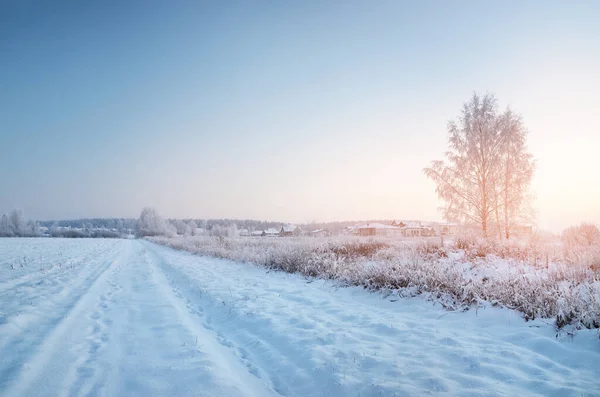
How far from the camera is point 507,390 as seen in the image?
295 cm

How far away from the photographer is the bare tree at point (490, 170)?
53.4ft

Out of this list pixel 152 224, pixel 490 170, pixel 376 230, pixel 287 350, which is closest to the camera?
pixel 287 350

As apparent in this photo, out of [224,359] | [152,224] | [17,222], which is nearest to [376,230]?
[224,359]

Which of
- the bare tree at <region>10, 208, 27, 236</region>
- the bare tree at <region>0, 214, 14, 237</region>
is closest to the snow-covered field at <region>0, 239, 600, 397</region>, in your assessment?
the bare tree at <region>0, 214, 14, 237</region>

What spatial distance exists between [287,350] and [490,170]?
54.8 feet

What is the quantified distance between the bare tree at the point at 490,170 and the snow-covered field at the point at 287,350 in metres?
13.3

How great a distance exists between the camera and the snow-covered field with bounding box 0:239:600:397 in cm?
315

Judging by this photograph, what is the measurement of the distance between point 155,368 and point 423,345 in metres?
3.62

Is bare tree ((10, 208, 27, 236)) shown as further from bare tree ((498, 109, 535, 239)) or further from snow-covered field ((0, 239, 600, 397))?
bare tree ((498, 109, 535, 239))

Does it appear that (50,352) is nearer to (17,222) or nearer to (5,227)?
(5,227)

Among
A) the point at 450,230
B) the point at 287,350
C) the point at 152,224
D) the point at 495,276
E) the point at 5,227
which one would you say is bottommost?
the point at 5,227

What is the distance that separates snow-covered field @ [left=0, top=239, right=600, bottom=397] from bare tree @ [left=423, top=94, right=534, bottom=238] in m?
13.3

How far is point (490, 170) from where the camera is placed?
1625 cm

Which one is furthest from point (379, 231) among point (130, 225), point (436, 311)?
point (130, 225)
